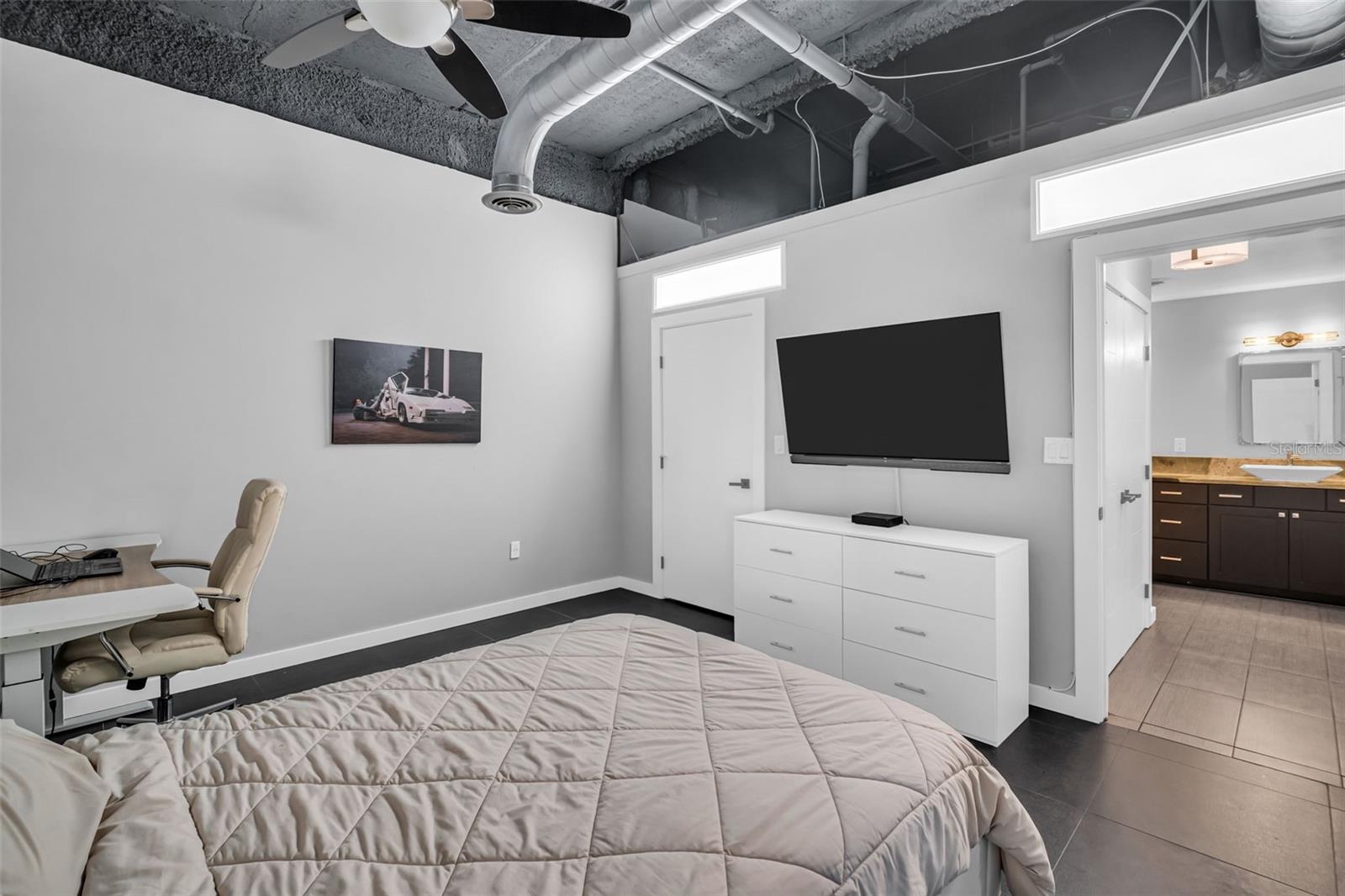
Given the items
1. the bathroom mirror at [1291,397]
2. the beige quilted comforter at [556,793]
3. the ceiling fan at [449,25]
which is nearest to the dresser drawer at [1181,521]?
the bathroom mirror at [1291,397]

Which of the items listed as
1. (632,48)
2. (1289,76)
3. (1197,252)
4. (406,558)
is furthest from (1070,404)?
(406,558)

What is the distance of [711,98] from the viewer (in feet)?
12.9

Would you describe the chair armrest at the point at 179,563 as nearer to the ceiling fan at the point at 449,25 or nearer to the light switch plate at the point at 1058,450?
the ceiling fan at the point at 449,25

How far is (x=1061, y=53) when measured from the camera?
122 inches

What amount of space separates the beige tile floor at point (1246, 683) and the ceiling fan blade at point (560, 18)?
11.5ft

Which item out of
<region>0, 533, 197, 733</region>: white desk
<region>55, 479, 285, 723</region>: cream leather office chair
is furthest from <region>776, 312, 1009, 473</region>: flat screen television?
<region>0, 533, 197, 733</region>: white desk

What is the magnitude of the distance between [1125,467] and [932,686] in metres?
1.69

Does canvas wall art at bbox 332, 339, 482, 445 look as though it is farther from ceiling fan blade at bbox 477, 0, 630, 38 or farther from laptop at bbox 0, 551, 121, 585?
ceiling fan blade at bbox 477, 0, 630, 38

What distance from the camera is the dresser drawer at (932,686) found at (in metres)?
2.72

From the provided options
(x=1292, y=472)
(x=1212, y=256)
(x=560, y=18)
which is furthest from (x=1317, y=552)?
(x=560, y=18)

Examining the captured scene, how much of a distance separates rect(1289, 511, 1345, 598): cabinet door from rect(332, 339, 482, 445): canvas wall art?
5.85 m

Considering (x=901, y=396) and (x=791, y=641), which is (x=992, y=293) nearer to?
(x=901, y=396)

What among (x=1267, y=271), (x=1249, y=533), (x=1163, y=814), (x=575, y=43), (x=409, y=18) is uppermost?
(x=575, y=43)

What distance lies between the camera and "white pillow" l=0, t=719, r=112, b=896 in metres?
0.94
